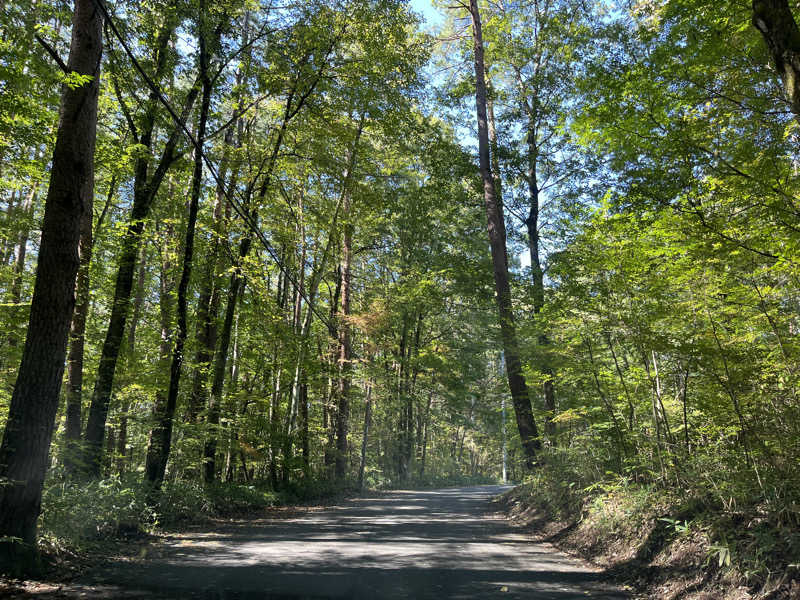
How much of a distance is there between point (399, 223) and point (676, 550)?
18710mm

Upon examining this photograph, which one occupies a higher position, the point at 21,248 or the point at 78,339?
the point at 21,248

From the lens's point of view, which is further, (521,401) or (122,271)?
(521,401)

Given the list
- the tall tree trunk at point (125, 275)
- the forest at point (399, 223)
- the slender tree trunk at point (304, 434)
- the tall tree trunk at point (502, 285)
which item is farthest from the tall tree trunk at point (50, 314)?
the slender tree trunk at point (304, 434)

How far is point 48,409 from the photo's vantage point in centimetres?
559

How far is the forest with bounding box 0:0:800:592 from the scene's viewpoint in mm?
5543

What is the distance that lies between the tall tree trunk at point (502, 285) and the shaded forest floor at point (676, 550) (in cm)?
444

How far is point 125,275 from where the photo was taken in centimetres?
1040

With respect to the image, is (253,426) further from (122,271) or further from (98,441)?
(122,271)

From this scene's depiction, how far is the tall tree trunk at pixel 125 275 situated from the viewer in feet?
31.8

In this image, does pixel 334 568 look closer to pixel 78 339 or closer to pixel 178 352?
pixel 178 352

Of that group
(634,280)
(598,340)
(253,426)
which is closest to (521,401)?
(598,340)

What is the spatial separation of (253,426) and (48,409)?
8827 mm

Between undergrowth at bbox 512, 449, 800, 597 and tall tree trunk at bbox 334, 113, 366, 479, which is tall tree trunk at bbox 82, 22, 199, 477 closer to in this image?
tall tree trunk at bbox 334, 113, 366, 479

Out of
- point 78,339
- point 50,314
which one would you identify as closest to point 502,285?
point 78,339
